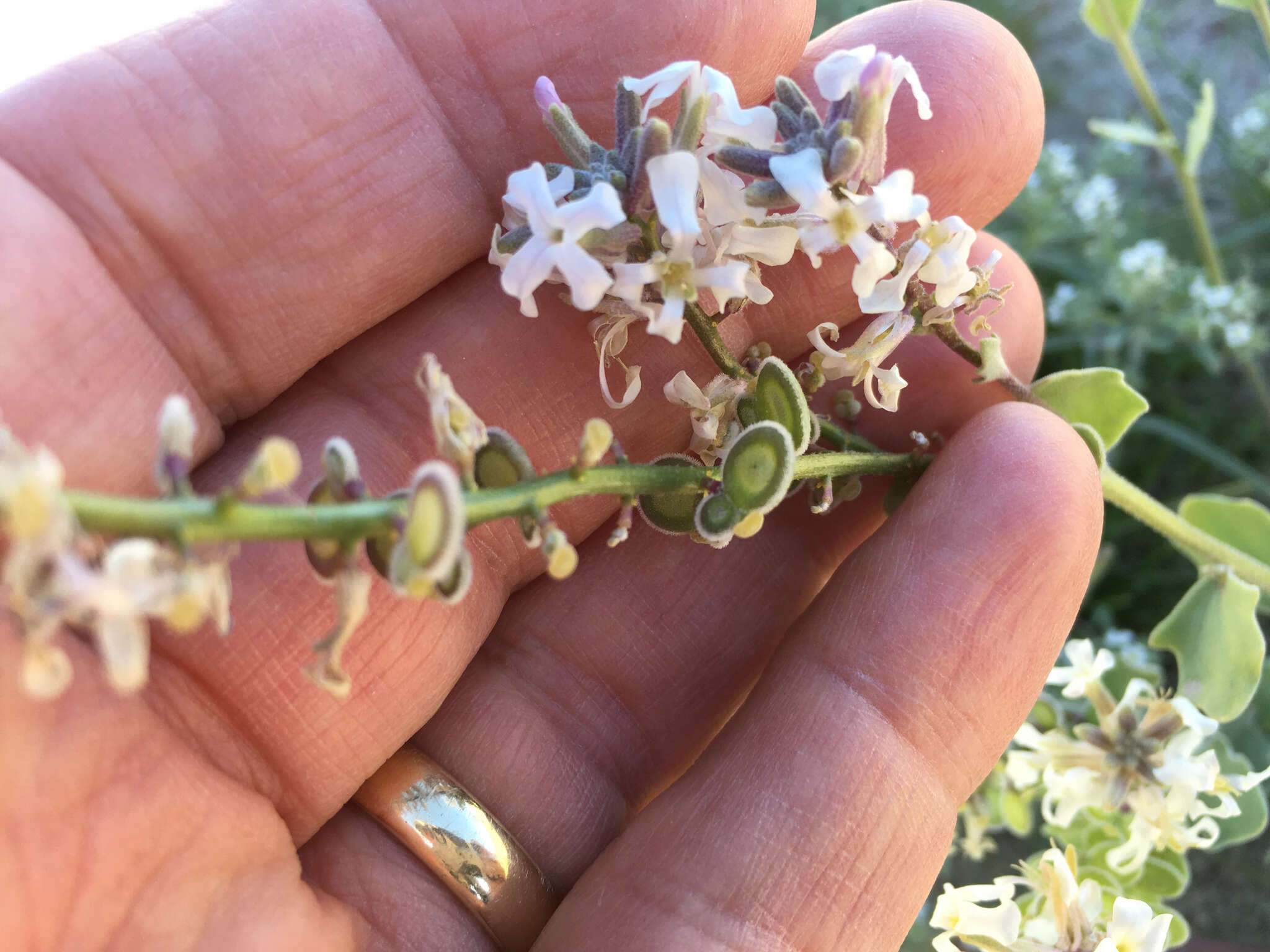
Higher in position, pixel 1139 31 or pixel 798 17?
pixel 798 17

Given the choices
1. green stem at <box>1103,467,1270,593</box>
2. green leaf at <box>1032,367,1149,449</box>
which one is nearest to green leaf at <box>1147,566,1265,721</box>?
green stem at <box>1103,467,1270,593</box>

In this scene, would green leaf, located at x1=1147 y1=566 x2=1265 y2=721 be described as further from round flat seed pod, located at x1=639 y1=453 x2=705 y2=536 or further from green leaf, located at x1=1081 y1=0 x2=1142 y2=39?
green leaf, located at x1=1081 y1=0 x2=1142 y2=39

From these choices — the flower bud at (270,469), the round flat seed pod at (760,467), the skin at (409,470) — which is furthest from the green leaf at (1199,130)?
the flower bud at (270,469)

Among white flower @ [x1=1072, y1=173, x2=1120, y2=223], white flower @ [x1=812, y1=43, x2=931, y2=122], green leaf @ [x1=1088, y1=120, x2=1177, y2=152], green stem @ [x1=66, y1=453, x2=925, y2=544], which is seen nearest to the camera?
green stem @ [x1=66, y1=453, x2=925, y2=544]

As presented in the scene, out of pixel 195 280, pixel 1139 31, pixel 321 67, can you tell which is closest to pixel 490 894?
pixel 195 280

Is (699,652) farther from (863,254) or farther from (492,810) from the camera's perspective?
(863,254)

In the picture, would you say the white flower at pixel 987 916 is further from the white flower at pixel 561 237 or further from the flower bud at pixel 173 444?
the flower bud at pixel 173 444

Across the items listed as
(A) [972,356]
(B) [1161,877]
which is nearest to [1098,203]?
(A) [972,356]
